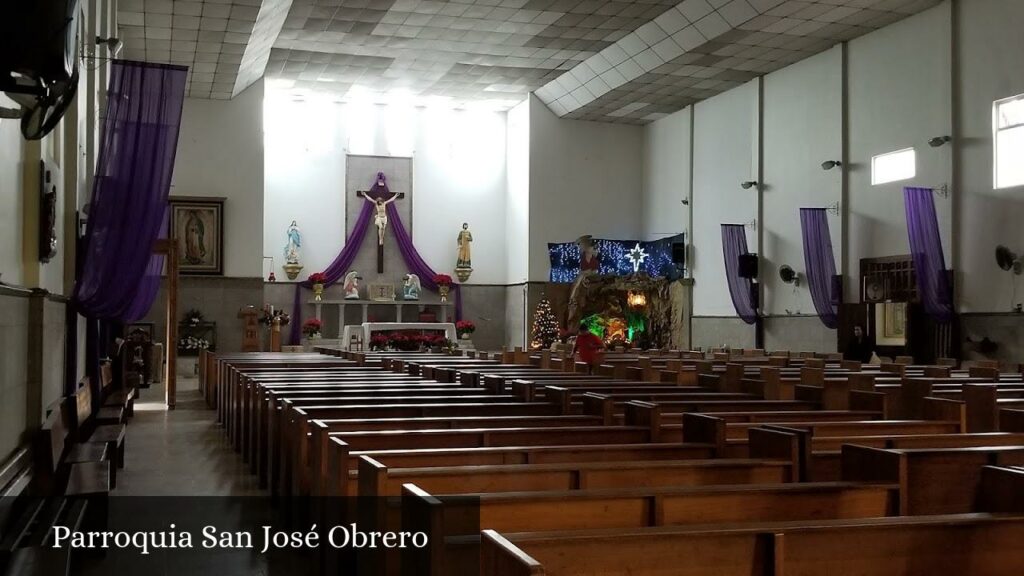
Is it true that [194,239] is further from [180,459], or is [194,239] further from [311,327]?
[180,459]

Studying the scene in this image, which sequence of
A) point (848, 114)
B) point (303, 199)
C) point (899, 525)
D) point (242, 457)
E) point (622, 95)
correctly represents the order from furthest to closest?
point (303, 199)
point (622, 95)
point (848, 114)
point (242, 457)
point (899, 525)

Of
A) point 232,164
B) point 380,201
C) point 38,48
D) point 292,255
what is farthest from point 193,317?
point 38,48

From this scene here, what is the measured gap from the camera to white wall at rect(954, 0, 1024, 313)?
13047 mm

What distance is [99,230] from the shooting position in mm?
7262

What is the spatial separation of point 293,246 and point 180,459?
14.4m

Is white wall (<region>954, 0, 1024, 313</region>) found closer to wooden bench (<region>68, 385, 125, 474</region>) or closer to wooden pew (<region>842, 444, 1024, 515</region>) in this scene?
wooden pew (<region>842, 444, 1024, 515</region>)

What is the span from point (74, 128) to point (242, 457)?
3.18m

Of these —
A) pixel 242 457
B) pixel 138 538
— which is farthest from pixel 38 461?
pixel 242 457

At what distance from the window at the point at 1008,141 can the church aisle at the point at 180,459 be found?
427 inches

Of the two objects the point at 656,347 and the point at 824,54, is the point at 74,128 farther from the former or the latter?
the point at 656,347

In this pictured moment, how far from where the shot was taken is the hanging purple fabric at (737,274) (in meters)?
18.2

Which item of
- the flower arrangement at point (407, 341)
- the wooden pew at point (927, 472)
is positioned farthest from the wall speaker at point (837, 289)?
the wooden pew at point (927, 472)

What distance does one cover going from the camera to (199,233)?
19.3 meters

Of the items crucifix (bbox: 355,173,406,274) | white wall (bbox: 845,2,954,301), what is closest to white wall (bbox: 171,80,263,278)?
Result: crucifix (bbox: 355,173,406,274)
